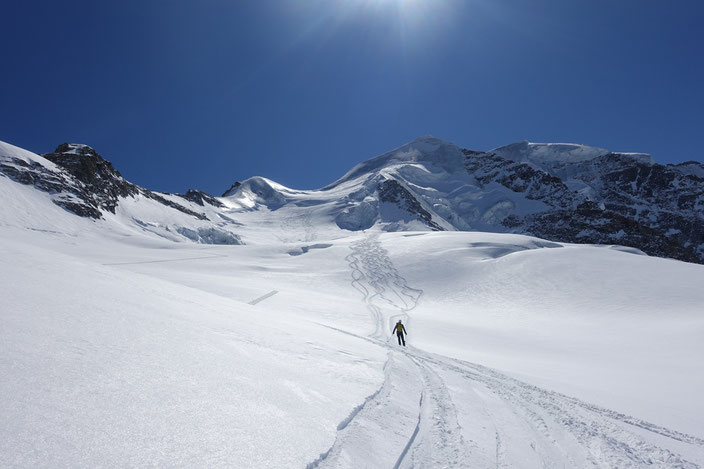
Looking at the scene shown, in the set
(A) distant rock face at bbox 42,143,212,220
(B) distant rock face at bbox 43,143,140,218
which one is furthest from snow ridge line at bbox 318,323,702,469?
(B) distant rock face at bbox 43,143,140,218

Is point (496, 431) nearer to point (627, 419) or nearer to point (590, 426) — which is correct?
point (590, 426)

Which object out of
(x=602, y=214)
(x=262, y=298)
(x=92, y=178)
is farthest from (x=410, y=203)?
(x=262, y=298)

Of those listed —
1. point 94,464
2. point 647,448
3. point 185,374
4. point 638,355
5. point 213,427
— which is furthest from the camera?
point 638,355

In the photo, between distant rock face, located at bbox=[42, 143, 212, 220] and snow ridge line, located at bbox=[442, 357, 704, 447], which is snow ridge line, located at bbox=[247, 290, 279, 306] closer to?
snow ridge line, located at bbox=[442, 357, 704, 447]

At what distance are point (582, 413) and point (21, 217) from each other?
173ft

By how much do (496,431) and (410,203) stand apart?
124 m

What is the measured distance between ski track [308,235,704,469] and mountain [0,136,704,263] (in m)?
56.7

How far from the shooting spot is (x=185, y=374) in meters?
4.12

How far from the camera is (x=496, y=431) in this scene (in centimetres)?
538

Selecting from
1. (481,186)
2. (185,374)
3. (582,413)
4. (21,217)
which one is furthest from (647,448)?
(481,186)

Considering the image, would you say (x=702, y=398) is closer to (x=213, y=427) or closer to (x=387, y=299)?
(x=213, y=427)

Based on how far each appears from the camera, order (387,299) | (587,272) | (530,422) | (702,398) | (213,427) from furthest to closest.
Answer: (587,272)
(387,299)
(702,398)
(530,422)
(213,427)

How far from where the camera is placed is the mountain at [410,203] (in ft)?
197

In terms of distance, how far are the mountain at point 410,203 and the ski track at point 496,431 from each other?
5668 centimetres
